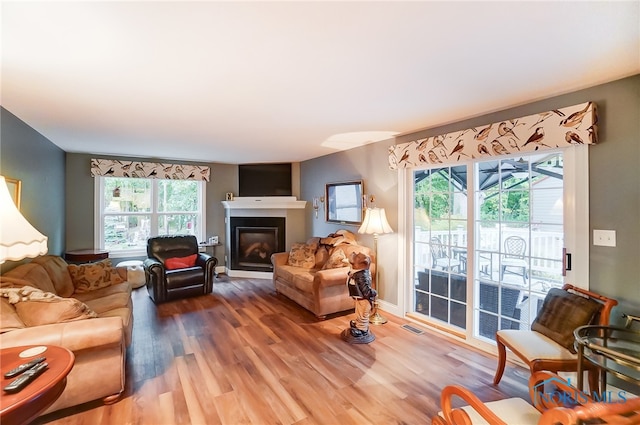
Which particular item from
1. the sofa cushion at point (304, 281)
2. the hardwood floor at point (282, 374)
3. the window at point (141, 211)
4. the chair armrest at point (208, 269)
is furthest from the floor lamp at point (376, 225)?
the window at point (141, 211)

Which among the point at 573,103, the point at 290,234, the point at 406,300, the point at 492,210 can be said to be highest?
the point at 573,103

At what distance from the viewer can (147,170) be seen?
17.2ft

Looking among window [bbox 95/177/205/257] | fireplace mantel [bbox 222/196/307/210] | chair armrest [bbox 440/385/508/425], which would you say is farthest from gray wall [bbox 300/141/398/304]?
window [bbox 95/177/205/257]

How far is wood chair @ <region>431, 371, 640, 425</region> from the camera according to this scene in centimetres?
94

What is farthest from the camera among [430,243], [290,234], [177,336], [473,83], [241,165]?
[241,165]

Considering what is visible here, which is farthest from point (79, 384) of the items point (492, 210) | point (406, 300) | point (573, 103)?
point (573, 103)

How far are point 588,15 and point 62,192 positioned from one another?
6.22 metres

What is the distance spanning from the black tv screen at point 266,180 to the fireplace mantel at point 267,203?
0.25m

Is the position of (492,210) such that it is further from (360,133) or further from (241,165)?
(241,165)

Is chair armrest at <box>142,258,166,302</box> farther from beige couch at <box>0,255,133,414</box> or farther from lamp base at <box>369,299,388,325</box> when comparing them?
lamp base at <box>369,299,388,325</box>

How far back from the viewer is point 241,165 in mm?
6113

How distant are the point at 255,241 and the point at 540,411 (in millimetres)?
4951

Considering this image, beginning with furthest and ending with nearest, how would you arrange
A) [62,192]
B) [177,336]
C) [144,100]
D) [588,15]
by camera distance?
[62,192] < [177,336] < [144,100] < [588,15]

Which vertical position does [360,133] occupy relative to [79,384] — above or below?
above
